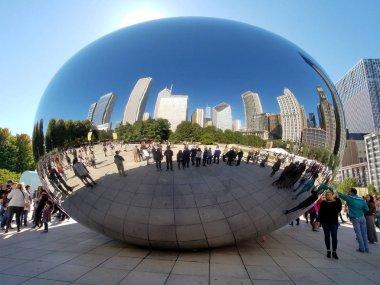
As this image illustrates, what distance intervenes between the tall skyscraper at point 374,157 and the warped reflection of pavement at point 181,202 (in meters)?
151

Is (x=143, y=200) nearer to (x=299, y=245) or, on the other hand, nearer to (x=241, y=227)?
(x=241, y=227)

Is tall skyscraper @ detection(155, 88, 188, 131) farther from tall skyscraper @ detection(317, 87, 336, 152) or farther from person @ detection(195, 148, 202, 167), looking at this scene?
tall skyscraper @ detection(317, 87, 336, 152)

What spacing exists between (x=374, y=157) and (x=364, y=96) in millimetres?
58924

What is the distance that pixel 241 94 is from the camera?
4.59 meters

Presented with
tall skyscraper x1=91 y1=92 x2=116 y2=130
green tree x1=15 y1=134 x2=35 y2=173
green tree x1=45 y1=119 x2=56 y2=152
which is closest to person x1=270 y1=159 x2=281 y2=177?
tall skyscraper x1=91 y1=92 x2=116 y2=130

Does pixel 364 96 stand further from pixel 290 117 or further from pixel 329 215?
pixel 290 117

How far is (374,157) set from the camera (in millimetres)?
133125

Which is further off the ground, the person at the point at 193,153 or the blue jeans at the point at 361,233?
the person at the point at 193,153

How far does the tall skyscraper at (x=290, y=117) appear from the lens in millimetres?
4811

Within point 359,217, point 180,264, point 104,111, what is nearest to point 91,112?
point 104,111

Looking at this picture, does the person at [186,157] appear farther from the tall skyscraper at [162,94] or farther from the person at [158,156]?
the tall skyscraper at [162,94]

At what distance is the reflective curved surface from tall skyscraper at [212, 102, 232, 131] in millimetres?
19

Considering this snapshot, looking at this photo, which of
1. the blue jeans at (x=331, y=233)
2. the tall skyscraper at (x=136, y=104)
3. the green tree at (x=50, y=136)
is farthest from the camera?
the blue jeans at (x=331, y=233)

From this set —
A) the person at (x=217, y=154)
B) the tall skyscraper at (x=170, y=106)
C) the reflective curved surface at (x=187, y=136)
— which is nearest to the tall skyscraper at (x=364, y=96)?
the reflective curved surface at (x=187, y=136)
